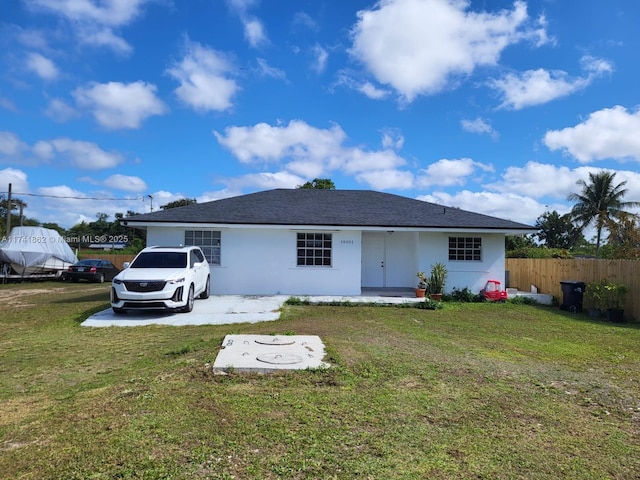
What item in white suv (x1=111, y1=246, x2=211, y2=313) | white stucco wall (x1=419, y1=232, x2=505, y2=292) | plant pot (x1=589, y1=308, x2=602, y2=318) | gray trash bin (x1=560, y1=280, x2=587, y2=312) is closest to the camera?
white suv (x1=111, y1=246, x2=211, y2=313)

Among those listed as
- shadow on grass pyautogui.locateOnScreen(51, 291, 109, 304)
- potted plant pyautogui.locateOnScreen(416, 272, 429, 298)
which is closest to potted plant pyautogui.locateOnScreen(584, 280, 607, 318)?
potted plant pyautogui.locateOnScreen(416, 272, 429, 298)

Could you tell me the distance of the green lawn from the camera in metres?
3.12

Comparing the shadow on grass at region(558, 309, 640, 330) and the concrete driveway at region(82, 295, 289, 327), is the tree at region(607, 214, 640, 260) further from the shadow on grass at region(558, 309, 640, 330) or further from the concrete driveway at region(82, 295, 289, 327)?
the concrete driveway at region(82, 295, 289, 327)

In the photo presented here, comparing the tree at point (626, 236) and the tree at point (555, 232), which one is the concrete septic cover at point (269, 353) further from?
the tree at point (555, 232)

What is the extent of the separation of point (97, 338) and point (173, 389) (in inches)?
162

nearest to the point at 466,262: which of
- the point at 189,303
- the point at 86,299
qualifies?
the point at 189,303

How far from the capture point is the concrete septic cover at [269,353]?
217 inches

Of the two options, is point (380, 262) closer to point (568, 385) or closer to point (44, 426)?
point (568, 385)

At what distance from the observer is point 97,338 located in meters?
7.91

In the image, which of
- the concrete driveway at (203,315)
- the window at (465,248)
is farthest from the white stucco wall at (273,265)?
the concrete driveway at (203,315)

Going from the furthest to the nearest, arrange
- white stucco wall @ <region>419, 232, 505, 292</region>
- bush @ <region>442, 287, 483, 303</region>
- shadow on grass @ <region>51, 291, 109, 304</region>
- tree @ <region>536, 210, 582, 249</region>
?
tree @ <region>536, 210, 582, 249</region>
white stucco wall @ <region>419, 232, 505, 292</region>
bush @ <region>442, 287, 483, 303</region>
shadow on grass @ <region>51, 291, 109, 304</region>

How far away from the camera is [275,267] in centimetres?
1495

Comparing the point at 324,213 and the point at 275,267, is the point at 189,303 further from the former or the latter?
the point at 324,213

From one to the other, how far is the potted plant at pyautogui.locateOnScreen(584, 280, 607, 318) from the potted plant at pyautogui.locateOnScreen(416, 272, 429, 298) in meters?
4.94
